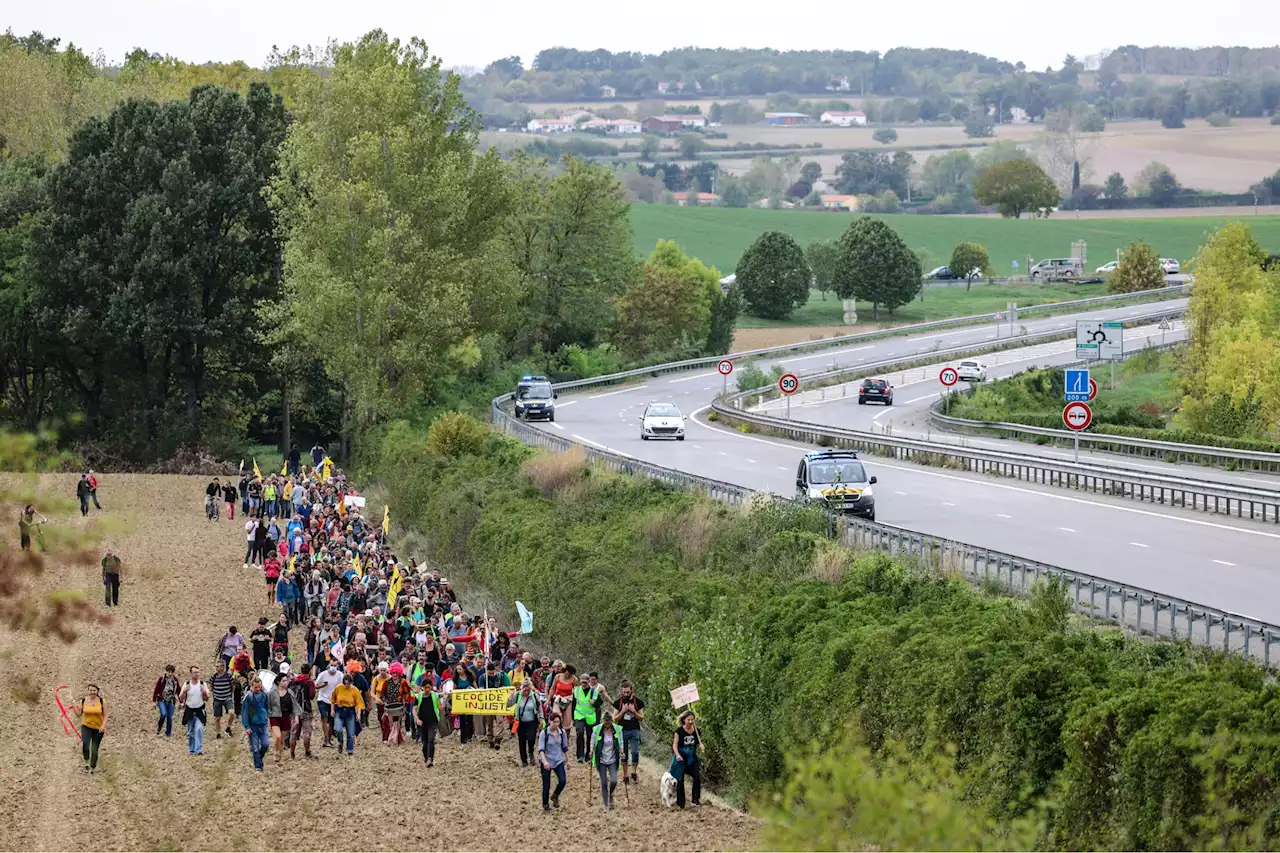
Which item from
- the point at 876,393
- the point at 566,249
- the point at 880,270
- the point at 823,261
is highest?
the point at 566,249

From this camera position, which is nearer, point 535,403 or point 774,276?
point 535,403

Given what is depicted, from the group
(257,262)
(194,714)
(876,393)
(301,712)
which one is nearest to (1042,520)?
(301,712)

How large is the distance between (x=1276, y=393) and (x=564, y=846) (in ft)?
189

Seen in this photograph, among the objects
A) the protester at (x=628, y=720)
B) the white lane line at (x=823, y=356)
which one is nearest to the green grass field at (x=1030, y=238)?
the white lane line at (x=823, y=356)

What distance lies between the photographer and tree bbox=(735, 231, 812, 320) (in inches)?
5069

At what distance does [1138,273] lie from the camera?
131 metres

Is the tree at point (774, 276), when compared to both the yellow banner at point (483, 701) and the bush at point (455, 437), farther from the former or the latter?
the yellow banner at point (483, 701)

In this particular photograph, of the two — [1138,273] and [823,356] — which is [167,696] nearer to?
[823,356]

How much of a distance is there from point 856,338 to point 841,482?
232 feet

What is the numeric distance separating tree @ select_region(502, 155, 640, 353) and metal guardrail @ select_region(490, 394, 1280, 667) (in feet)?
176

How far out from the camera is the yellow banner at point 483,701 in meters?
23.6

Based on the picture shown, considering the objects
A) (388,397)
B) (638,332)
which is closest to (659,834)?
(388,397)

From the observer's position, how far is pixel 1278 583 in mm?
27297

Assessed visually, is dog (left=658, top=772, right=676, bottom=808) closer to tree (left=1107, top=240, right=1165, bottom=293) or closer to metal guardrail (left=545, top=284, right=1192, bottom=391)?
metal guardrail (left=545, top=284, right=1192, bottom=391)
